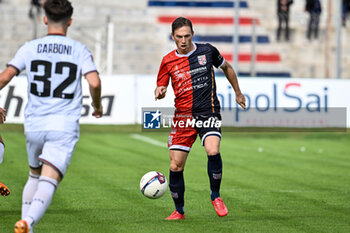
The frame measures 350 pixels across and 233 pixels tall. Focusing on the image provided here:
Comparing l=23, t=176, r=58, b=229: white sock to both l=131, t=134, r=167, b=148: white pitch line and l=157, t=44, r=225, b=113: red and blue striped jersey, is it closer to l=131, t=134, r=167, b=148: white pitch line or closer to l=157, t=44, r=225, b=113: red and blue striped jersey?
l=157, t=44, r=225, b=113: red and blue striped jersey

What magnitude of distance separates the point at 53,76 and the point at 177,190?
2.81 meters

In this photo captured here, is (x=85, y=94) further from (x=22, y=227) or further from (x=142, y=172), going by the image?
(x=22, y=227)

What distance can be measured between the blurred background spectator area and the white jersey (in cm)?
2343

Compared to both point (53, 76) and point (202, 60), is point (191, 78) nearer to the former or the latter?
point (202, 60)

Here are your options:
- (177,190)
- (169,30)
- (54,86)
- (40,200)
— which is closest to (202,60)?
(177,190)

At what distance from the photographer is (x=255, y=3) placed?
4228 cm

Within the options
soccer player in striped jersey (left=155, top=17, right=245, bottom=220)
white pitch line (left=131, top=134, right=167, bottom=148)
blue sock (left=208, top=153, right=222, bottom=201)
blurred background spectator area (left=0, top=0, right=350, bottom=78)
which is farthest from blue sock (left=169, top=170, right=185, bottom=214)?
blurred background spectator area (left=0, top=0, right=350, bottom=78)

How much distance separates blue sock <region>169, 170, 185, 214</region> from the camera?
8555 millimetres

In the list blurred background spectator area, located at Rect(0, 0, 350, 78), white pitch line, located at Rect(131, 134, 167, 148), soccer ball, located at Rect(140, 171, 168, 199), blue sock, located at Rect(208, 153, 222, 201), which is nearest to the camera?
blue sock, located at Rect(208, 153, 222, 201)

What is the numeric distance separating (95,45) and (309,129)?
12051 millimetres

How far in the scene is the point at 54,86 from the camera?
245 inches

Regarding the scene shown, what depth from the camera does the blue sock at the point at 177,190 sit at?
855 centimetres

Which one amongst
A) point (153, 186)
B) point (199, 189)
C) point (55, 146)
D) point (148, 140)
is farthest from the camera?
point (148, 140)

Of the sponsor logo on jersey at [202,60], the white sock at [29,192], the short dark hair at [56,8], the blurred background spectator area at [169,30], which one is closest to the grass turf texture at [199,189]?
the white sock at [29,192]
